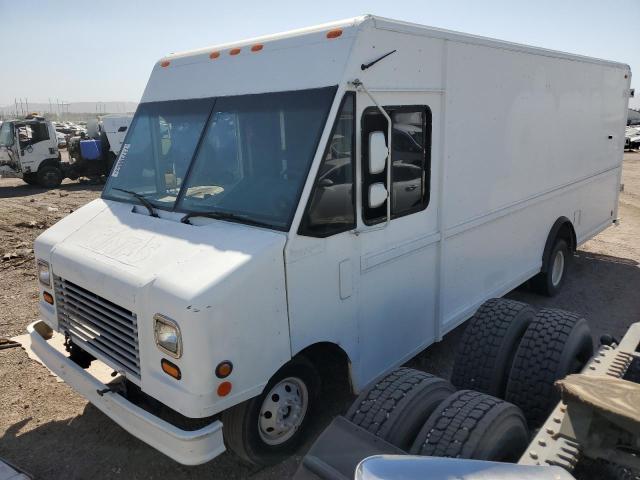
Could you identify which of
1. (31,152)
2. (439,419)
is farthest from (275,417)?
(31,152)

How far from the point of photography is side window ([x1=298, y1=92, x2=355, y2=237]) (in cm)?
329

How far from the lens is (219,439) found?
294cm

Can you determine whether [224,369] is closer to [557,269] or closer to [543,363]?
[543,363]

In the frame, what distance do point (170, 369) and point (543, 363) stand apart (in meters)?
2.24

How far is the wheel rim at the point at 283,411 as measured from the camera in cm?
340

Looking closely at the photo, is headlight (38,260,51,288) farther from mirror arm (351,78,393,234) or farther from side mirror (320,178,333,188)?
mirror arm (351,78,393,234)

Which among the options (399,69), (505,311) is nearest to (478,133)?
(399,69)

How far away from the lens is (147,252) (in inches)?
132

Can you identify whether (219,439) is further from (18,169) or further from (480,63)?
(18,169)

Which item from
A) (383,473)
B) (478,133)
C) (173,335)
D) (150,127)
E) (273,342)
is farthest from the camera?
(478,133)

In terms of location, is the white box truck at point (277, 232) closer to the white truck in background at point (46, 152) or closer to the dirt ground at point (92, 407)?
the dirt ground at point (92, 407)

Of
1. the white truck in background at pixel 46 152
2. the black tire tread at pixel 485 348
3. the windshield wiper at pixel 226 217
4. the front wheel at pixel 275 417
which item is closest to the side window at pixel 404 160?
the windshield wiper at pixel 226 217

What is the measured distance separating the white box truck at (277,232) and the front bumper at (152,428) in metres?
0.01

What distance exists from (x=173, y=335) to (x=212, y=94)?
6.36ft
